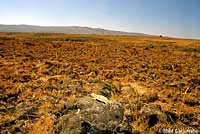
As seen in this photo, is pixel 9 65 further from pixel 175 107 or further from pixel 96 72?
pixel 175 107

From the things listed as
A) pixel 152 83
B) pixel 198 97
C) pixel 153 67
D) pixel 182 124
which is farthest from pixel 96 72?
pixel 182 124

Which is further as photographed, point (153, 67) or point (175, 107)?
point (153, 67)

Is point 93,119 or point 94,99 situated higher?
point 94,99

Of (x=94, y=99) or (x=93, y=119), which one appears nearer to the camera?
(x=93, y=119)

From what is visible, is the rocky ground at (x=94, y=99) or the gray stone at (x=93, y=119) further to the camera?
the rocky ground at (x=94, y=99)

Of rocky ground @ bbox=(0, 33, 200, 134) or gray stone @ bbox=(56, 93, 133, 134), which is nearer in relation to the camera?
gray stone @ bbox=(56, 93, 133, 134)

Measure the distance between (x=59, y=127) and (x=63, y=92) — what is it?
4316 millimetres

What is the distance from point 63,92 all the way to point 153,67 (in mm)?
11677

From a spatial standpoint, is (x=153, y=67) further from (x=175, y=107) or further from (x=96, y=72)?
(x=175, y=107)

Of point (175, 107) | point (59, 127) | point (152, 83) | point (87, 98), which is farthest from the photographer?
point (152, 83)

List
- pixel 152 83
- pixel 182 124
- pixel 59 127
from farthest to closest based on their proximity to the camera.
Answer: pixel 152 83, pixel 182 124, pixel 59 127

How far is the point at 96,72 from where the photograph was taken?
66.2 ft

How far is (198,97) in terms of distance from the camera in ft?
49.6

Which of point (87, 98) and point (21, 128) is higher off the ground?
point (87, 98)
